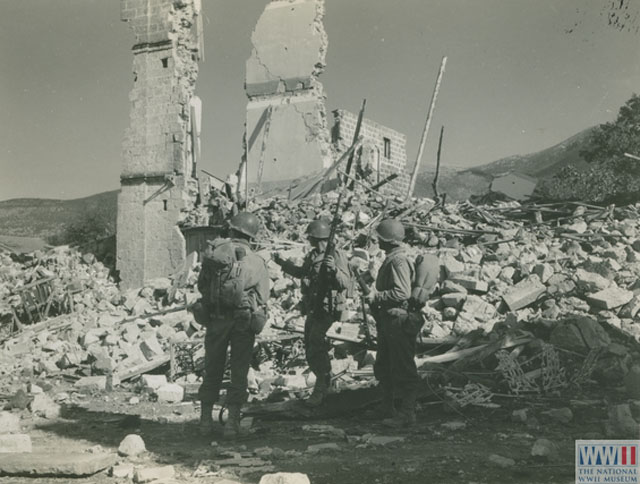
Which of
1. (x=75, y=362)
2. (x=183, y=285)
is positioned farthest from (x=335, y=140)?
(x=75, y=362)

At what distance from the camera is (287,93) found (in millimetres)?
21922

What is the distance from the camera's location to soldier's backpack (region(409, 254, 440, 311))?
5.43 meters

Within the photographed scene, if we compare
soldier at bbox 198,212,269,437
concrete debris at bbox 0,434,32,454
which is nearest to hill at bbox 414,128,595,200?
soldier at bbox 198,212,269,437

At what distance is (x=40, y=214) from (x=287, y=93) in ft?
58.9

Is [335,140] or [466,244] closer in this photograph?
[466,244]

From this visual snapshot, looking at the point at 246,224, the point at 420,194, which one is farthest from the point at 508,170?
the point at 246,224

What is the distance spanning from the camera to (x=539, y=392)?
602 cm

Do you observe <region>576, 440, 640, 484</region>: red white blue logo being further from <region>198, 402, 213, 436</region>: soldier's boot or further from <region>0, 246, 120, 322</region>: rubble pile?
<region>0, 246, 120, 322</region>: rubble pile

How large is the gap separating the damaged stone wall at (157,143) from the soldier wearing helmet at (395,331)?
31.5 feet

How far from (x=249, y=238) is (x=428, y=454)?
7.56 feet

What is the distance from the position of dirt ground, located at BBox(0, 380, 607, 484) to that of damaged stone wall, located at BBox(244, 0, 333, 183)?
1508 centimetres

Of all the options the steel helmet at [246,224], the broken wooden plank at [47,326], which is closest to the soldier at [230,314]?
the steel helmet at [246,224]

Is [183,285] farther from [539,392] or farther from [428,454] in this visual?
[428,454]

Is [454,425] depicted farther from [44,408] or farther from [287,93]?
[287,93]
